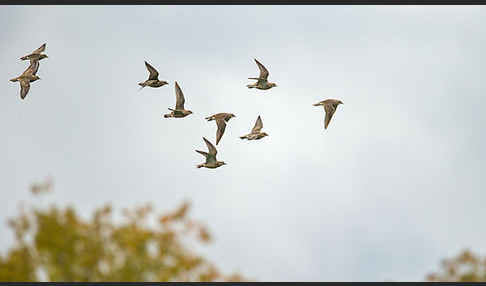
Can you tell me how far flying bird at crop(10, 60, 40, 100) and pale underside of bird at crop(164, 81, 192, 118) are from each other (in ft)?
21.0

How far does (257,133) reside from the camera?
48500mm

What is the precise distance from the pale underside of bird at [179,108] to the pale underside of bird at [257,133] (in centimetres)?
251

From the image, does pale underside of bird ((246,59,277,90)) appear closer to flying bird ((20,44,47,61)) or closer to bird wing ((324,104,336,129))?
bird wing ((324,104,336,129))

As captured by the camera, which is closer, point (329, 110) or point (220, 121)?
point (220, 121)

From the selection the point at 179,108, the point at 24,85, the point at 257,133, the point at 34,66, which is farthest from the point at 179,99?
the point at 34,66

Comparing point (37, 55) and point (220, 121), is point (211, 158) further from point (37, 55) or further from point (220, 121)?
point (37, 55)

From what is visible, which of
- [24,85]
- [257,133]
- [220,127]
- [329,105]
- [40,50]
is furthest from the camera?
[40,50]

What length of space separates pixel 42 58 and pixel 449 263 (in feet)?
80.2

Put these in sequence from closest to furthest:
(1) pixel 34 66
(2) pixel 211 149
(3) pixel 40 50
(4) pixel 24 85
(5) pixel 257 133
→ (2) pixel 211 149 < (5) pixel 257 133 < (4) pixel 24 85 < (3) pixel 40 50 < (1) pixel 34 66

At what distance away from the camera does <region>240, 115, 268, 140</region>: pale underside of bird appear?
47.9 m

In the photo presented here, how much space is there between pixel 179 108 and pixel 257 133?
3.32 metres

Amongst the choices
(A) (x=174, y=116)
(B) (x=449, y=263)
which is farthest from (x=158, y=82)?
(B) (x=449, y=263)

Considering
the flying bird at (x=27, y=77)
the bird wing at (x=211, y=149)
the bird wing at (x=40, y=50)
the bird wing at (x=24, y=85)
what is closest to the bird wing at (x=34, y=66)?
the flying bird at (x=27, y=77)

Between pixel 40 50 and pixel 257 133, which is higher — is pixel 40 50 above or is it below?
above
